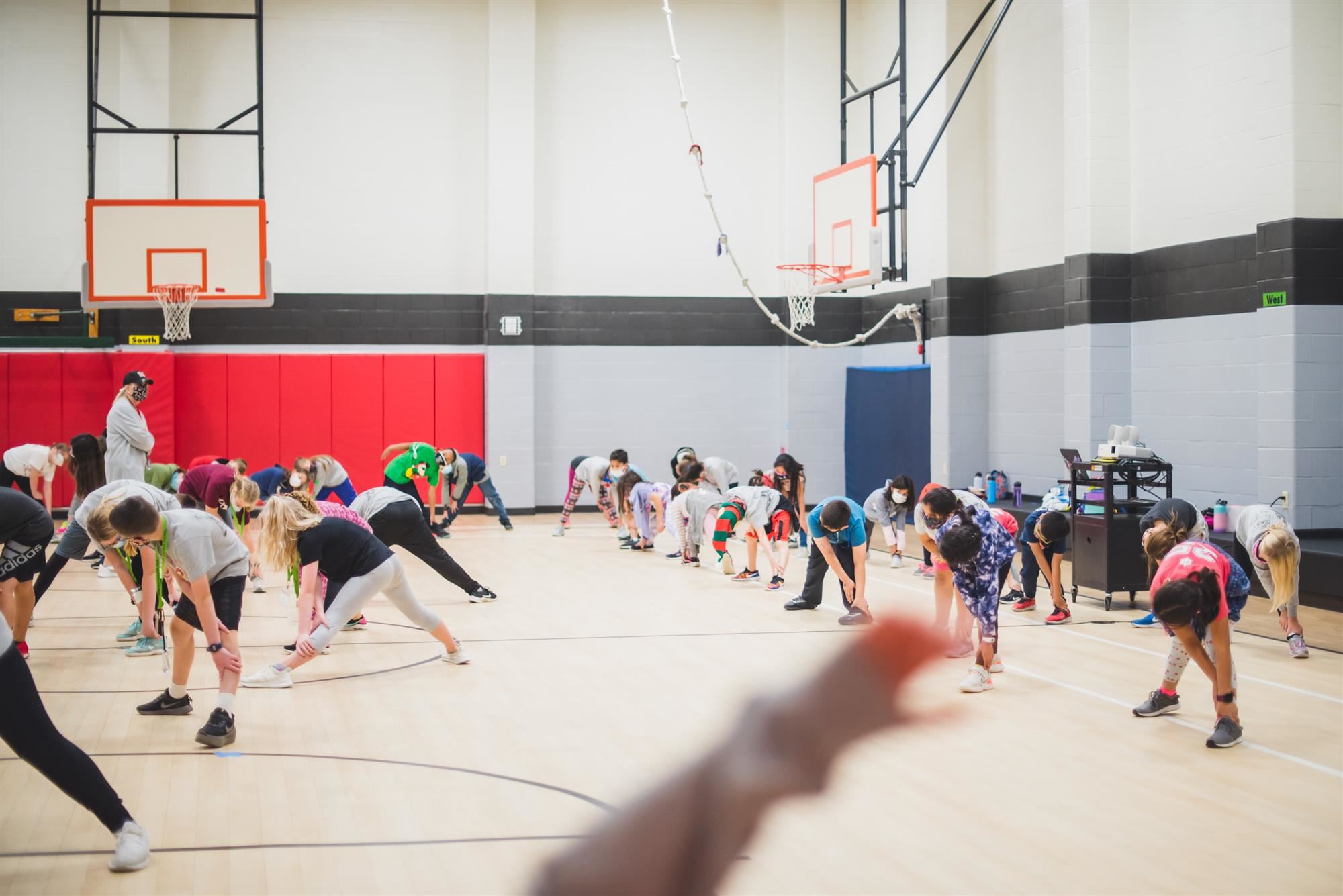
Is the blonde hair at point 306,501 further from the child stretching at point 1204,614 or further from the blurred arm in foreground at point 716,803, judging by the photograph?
the blurred arm in foreground at point 716,803

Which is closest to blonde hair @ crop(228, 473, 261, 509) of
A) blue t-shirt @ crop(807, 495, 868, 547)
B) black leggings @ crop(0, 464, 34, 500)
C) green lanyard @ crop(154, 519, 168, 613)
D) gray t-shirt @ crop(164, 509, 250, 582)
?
green lanyard @ crop(154, 519, 168, 613)

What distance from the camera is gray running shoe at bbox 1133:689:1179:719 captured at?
230 inches

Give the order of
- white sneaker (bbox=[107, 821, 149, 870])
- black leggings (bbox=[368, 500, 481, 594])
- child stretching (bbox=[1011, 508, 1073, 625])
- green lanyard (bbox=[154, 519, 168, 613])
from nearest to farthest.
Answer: white sneaker (bbox=[107, 821, 149, 870])
green lanyard (bbox=[154, 519, 168, 613])
black leggings (bbox=[368, 500, 481, 594])
child stretching (bbox=[1011, 508, 1073, 625])

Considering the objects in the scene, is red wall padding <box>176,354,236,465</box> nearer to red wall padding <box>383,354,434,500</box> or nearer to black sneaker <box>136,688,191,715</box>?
red wall padding <box>383,354,434,500</box>

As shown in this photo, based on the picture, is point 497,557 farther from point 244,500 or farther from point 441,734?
point 441,734

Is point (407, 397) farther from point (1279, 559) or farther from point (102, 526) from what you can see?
point (1279, 559)

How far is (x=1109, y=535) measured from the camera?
8867mm

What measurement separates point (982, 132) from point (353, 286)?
8775 millimetres

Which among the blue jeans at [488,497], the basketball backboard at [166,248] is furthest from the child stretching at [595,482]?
the basketball backboard at [166,248]

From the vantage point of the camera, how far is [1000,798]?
463 centimetres

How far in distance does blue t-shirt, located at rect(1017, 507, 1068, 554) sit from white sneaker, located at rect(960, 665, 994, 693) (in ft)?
9.35

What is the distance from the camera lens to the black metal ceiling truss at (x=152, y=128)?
44.8ft

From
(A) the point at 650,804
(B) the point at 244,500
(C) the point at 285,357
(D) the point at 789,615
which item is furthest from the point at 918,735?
(C) the point at 285,357

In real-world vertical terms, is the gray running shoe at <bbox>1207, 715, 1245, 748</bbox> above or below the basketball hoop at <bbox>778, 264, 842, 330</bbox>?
below
